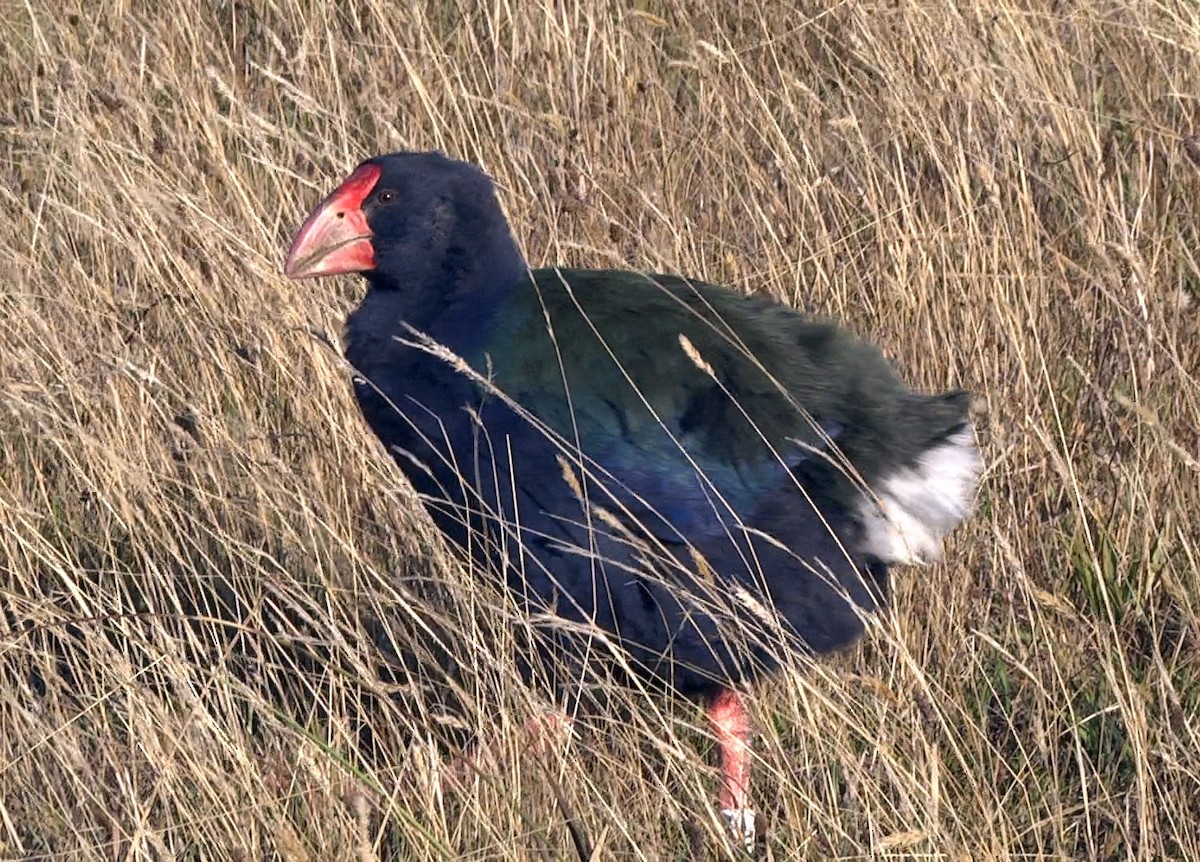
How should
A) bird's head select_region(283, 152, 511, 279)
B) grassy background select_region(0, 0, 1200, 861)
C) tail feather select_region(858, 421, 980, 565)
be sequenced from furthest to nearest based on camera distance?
bird's head select_region(283, 152, 511, 279), tail feather select_region(858, 421, 980, 565), grassy background select_region(0, 0, 1200, 861)

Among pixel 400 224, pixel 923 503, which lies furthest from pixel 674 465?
pixel 400 224

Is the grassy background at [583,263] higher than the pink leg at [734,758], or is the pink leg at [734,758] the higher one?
the grassy background at [583,263]

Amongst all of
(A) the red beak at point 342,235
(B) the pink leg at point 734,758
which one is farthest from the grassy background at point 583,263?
(A) the red beak at point 342,235

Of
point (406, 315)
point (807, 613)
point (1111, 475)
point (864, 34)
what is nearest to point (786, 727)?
point (807, 613)

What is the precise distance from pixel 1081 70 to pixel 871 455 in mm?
2141

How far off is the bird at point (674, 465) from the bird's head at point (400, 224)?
159 millimetres

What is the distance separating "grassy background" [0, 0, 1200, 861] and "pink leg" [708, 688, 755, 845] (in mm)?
53

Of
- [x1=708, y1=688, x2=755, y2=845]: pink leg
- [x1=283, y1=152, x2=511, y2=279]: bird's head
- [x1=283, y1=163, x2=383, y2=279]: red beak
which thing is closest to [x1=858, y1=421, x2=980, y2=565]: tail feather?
[x1=708, y1=688, x2=755, y2=845]: pink leg

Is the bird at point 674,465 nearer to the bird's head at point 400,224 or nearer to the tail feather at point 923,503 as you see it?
the tail feather at point 923,503

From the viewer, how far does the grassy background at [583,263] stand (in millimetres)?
2674

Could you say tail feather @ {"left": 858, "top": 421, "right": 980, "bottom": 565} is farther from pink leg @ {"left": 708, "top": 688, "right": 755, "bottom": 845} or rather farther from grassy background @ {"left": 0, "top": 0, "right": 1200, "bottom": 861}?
pink leg @ {"left": 708, "top": 688, "right": 755, "bottom": 845}

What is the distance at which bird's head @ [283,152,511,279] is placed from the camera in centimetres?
348

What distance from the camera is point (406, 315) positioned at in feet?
11.5

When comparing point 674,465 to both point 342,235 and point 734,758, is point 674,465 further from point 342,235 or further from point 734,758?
point 342,235
